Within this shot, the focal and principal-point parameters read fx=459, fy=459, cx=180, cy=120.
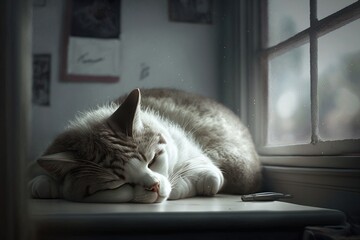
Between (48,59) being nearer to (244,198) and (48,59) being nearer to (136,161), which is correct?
(136,161)

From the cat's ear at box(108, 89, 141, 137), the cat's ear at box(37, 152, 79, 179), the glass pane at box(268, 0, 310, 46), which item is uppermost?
the glass pane at box(268, 0, 310, 46)

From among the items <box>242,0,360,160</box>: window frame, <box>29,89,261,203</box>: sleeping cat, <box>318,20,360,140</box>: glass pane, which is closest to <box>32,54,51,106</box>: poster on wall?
<box>29,89,261,203</box>: sleeping cat

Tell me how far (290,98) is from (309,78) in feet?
0.40

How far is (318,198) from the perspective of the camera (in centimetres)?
118

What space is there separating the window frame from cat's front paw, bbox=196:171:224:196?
281mm

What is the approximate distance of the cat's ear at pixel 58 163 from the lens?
1.08 m

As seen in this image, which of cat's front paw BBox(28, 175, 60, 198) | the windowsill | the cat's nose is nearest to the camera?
the windowsill

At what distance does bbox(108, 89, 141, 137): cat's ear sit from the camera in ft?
3.66

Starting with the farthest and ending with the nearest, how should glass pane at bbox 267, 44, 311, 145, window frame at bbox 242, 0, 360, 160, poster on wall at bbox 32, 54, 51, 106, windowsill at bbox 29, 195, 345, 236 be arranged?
poster on wall at bbox 32, 54, 51, 106 → glass pane at bbox 267, 44, 311, 145 → window frame at bbox 242, 0, 360, 160 → windowsill at bbox 29, 195, 345, 236

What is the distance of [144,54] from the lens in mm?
1830

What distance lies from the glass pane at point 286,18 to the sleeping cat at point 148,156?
345mm

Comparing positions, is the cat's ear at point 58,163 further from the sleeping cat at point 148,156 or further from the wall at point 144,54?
the wall at point 144,54

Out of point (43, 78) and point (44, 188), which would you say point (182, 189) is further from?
point (43, 78)

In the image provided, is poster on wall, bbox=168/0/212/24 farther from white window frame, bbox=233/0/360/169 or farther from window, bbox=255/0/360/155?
window, bbox=255/0/360/155
